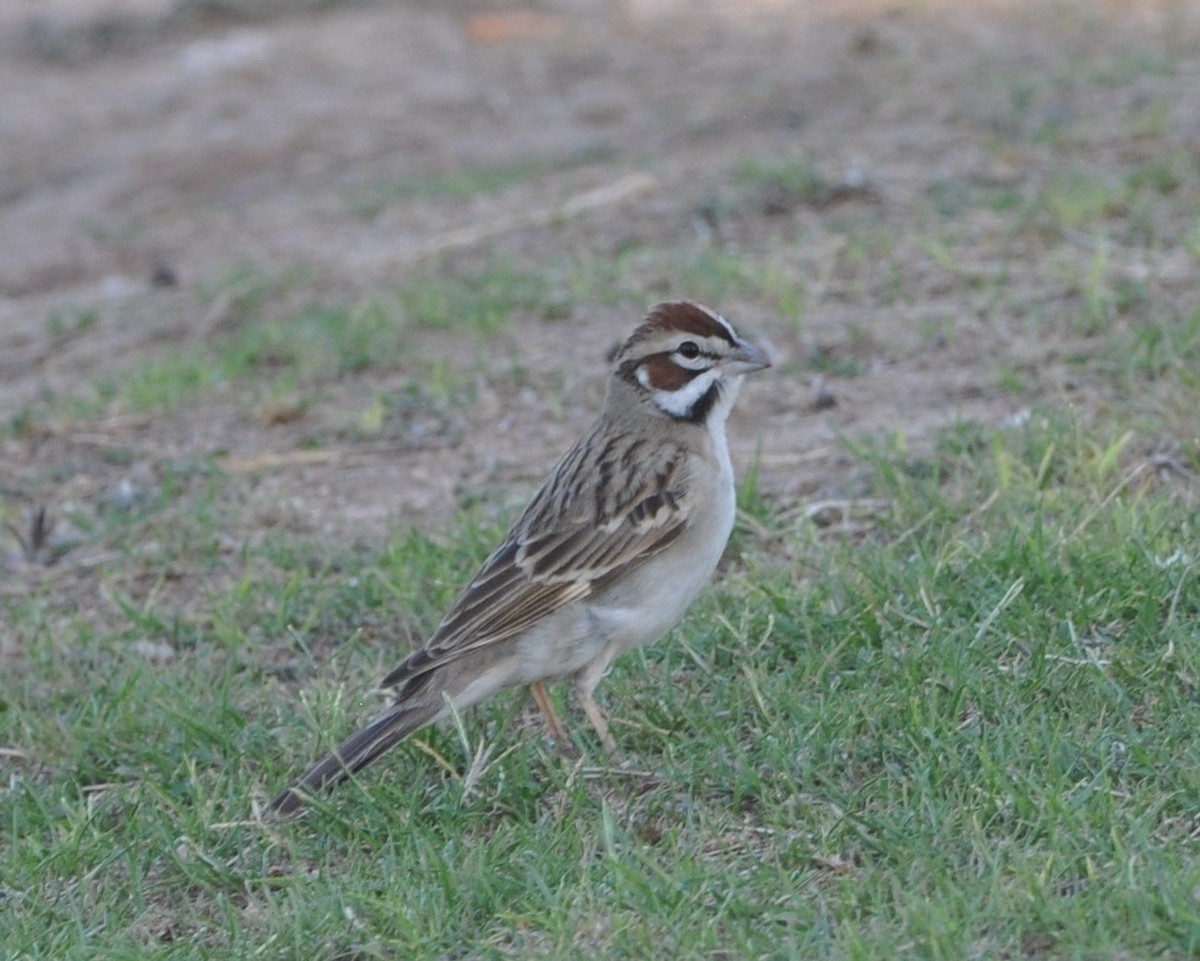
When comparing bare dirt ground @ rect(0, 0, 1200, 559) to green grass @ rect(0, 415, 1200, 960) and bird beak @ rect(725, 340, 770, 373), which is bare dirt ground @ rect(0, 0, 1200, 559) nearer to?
green grass @ rect(0, 415, 1200, 960)

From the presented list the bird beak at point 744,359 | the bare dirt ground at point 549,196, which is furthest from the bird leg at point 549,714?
the bare dirt ground at point 549,196

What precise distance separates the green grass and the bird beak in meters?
0.75

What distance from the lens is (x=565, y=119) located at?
1351 cm

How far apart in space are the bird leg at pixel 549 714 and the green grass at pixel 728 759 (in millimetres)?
93

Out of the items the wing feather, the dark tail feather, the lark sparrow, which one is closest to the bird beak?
the lark sparrow

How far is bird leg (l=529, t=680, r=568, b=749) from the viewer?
19.4 feet

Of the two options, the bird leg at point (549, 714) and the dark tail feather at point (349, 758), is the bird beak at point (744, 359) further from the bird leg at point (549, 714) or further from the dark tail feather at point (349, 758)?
the dark tail feather at point (349, 758)

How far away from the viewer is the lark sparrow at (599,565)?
18.7 ft

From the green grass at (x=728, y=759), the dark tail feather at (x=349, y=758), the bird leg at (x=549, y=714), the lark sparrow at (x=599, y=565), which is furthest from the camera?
the bird leg at (x=549, y=714)

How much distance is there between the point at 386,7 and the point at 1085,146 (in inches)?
334

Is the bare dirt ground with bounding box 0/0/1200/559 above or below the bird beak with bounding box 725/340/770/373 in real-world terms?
below

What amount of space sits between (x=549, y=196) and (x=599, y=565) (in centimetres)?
581

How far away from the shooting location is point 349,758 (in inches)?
218

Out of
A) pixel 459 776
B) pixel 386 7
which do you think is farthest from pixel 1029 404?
pixel 386 7
